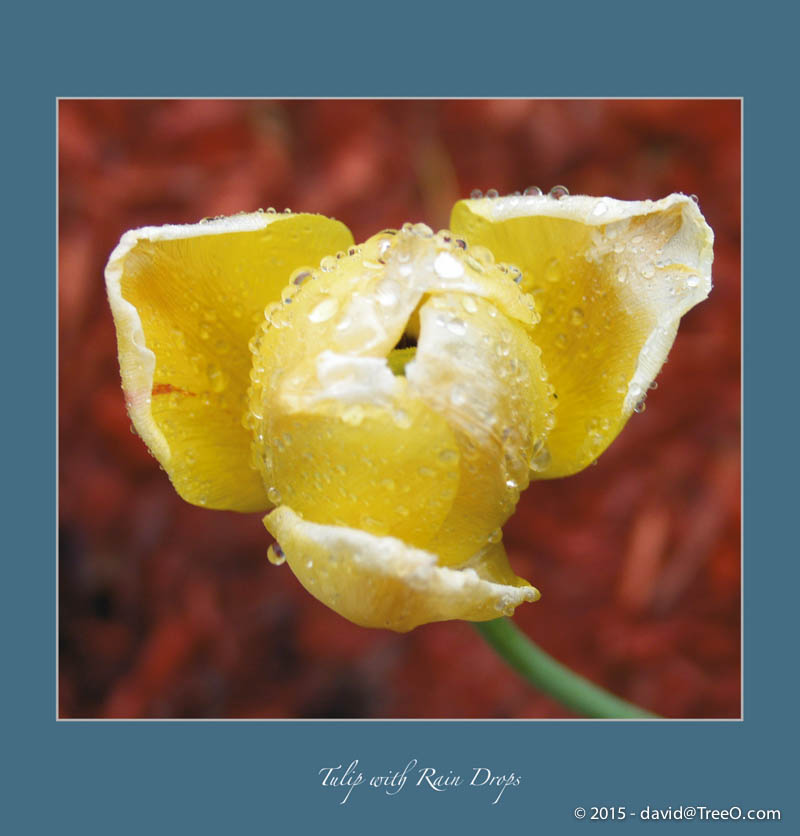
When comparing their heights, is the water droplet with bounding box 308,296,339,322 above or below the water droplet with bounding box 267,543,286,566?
above

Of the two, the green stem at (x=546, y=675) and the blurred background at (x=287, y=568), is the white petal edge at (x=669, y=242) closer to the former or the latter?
the green stem at (x=546, y=675)

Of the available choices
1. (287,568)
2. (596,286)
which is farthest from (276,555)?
(287,568)

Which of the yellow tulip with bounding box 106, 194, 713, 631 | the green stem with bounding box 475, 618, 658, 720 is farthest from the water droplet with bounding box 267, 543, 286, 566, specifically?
the green stem with bounding box 475, 618, 658, 720

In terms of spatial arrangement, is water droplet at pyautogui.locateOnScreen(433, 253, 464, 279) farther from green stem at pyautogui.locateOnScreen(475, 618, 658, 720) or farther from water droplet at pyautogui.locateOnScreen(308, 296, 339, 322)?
green stem at pyautogui.locateOnScreen(475, 618, 658, 720)

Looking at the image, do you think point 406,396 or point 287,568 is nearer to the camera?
point 406,396

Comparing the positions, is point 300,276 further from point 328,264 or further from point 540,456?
point 540,456

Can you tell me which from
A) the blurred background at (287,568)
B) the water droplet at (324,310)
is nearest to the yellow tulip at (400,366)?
the water droplet at (324,310)

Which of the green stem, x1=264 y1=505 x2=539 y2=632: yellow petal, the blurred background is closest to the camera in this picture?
x1=264 y1=505 x2=539 y2=632: yellow petal
